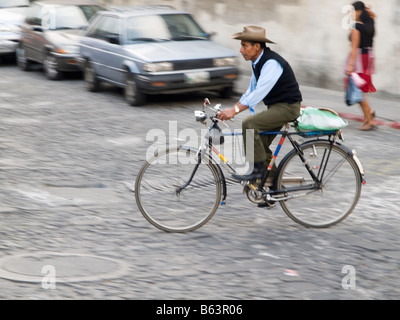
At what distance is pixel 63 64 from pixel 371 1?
6.91m

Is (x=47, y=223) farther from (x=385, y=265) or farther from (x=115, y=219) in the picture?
(x=385, y=265)

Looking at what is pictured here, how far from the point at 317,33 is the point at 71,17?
19.7 feet

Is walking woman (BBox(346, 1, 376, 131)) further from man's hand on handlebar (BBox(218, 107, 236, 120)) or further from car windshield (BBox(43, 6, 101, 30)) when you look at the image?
car windshield (BBox(43, 6, 101, 30))

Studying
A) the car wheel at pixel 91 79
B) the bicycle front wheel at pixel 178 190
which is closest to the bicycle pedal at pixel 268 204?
the bicycle front wheel at pixel 178 190

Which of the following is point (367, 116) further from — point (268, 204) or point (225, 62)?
point (268, 204)

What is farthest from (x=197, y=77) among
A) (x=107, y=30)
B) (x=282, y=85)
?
(x=282, y=85)

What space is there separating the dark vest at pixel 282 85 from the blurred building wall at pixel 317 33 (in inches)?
342

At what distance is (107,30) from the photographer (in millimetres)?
14695

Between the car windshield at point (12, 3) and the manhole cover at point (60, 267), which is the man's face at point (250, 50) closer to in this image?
the manhole cover at point (60, 267)

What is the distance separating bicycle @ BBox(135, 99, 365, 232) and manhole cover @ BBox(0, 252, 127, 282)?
99 cm

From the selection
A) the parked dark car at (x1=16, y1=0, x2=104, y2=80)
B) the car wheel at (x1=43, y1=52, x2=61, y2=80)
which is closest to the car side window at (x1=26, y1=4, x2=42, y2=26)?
the parked dark car at (x1=16, y1=0, x2=104, y2=80)

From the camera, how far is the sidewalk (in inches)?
492

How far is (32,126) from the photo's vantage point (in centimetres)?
1169

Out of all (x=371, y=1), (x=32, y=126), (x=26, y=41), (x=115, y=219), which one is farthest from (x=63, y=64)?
(x=115, y=219)
